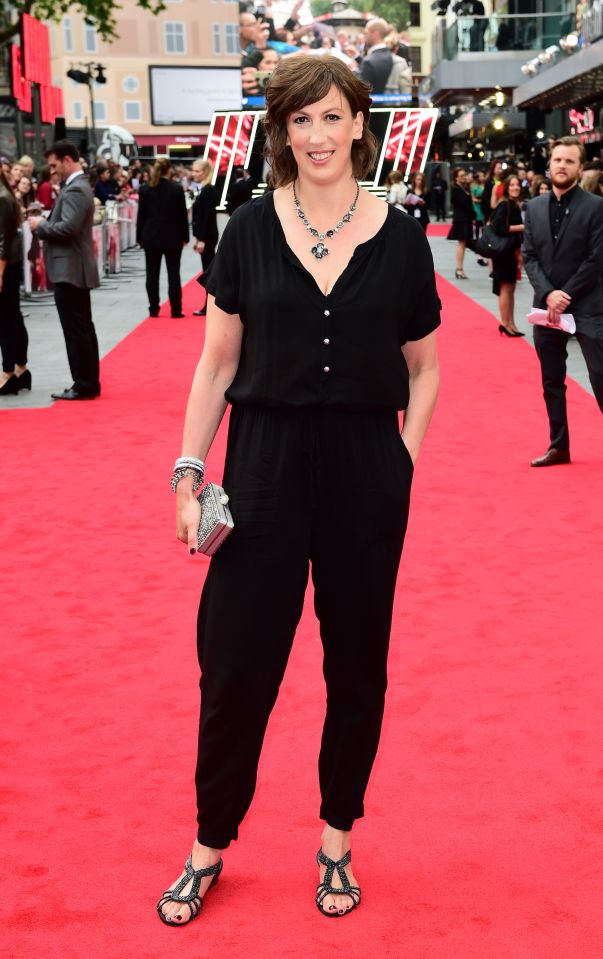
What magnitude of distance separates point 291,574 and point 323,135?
0.91 metres

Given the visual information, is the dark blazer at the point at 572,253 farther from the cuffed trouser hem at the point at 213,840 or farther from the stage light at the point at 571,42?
the stage light at the point at 571,42

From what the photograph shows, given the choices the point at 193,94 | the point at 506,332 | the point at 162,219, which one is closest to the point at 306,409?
the point at 506,332

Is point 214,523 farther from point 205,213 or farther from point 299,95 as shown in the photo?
point 205,213

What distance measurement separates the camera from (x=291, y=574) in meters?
2.62

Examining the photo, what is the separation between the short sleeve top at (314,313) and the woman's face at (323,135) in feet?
0.44

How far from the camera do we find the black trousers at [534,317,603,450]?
6.84m

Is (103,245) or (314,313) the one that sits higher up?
(314,313)

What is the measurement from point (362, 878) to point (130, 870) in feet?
1.85

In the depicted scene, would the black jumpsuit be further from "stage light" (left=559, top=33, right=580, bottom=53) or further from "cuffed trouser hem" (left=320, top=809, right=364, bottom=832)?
"stage light" (left=559, top=33, right=580, bottom=53)

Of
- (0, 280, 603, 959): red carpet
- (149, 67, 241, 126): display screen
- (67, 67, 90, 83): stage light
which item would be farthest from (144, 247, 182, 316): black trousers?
(149, 67, 241, 126): display screen

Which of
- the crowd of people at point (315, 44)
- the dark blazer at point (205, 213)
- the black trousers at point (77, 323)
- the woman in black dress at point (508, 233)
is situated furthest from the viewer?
the crowd of people at point (315, 44)

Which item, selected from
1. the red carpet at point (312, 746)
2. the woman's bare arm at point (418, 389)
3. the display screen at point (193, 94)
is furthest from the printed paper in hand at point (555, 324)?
the display screen at point (193, 94)

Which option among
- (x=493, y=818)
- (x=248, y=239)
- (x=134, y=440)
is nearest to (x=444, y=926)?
(x=493, y=818)

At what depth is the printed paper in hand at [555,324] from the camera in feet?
22.1
